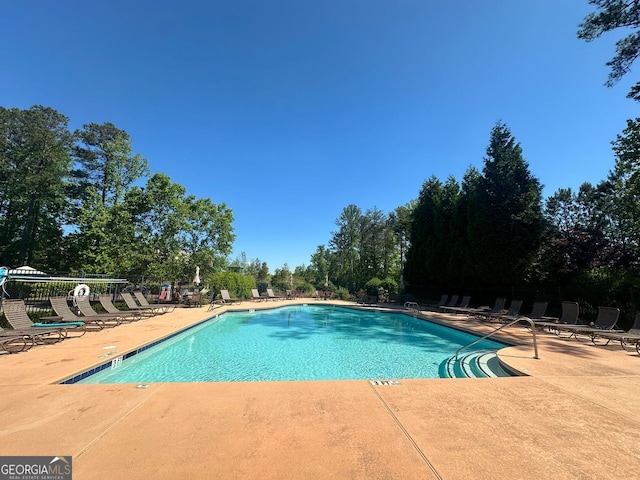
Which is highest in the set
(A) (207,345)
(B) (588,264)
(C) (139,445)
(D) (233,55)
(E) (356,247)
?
(D) (233,55)

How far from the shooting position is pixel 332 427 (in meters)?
2.71

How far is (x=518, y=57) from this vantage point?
34.0 ft

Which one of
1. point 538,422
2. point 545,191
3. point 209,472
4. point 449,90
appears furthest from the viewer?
point 545,191

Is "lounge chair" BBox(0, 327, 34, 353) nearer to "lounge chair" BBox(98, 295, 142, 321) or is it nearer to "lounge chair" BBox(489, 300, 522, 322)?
"lounge chair" BBox(98, 295, 142, 321)

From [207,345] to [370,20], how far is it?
12.4 metres

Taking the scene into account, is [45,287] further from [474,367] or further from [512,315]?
[512,315]

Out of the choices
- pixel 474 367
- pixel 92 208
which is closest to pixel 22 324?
pixel 474 367

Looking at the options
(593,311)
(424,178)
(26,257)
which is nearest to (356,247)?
(424,178)

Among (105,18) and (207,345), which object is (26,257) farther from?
(207,345)

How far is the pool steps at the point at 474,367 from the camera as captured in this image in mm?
5234

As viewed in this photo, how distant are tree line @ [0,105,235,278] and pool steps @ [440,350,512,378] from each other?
17044 mm

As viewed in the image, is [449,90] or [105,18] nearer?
[105,18]

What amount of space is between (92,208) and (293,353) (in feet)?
71.3

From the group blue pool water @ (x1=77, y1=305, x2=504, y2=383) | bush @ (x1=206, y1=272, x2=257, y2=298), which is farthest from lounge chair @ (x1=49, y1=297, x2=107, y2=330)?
bush @ (x1=206, y1=272, x2=257, y2=298)
